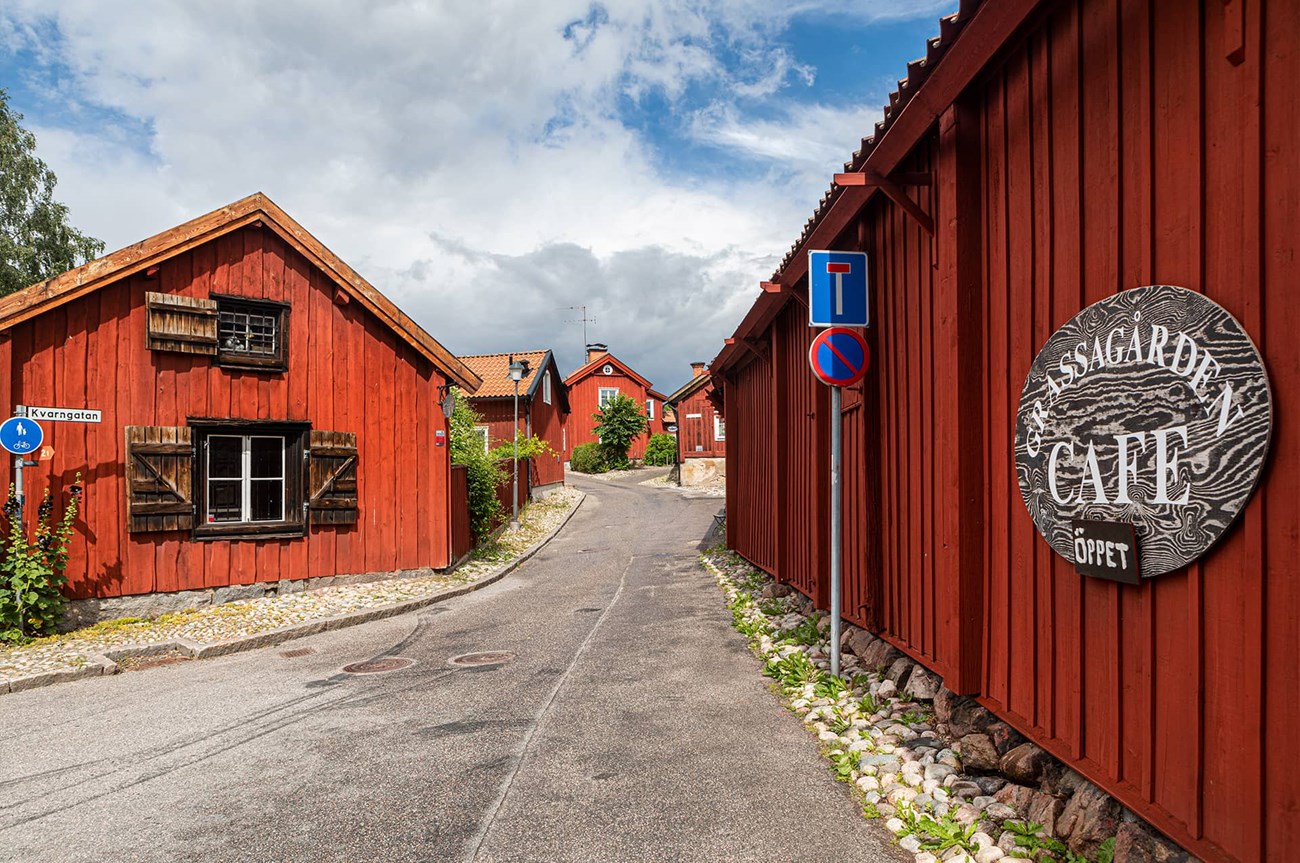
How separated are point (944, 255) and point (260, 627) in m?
9.02

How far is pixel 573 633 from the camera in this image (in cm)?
891

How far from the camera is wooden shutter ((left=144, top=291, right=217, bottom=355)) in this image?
10773 mm

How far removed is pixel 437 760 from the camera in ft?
16.3

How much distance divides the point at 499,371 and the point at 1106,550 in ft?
100

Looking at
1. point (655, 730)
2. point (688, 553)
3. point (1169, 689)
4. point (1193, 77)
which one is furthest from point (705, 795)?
point (688, 553)

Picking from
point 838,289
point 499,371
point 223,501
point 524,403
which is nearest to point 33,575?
point 223,501

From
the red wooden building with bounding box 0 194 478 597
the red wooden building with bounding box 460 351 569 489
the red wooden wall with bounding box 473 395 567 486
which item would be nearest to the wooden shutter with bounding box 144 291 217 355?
the red wooden building with bounding box 0 194 478 597

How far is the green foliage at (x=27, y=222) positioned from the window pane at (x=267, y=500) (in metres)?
19.3

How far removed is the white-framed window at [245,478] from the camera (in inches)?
452

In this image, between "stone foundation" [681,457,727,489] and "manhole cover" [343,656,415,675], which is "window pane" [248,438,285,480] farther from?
"stone foundation" [681,457,727,489]

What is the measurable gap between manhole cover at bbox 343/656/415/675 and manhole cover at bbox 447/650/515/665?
474 mm

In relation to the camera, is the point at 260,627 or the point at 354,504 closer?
the point at 260,627

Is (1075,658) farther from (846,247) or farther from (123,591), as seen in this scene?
(123,591)

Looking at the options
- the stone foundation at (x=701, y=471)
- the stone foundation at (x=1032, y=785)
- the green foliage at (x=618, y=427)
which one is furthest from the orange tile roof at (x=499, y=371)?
the stone foundation at (x=1032, y=785)
